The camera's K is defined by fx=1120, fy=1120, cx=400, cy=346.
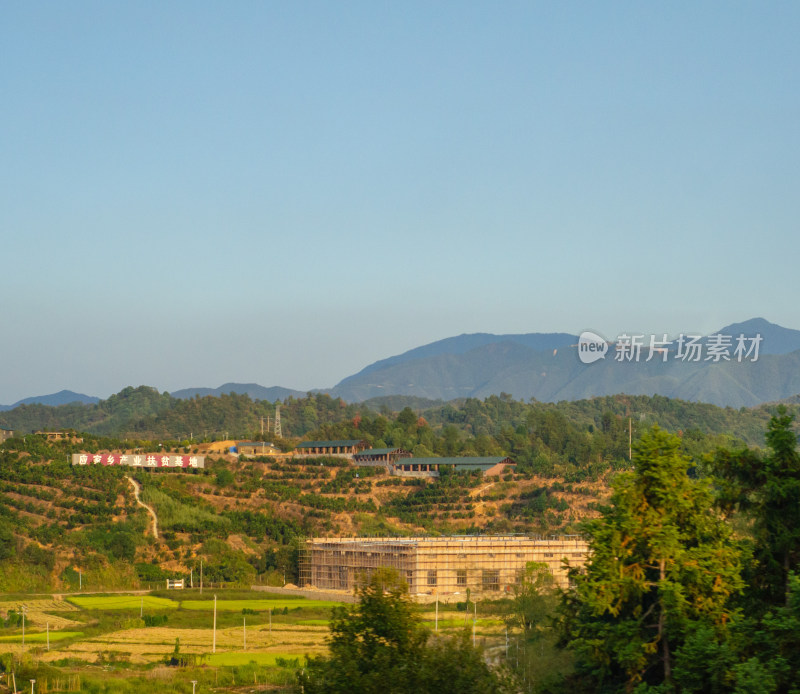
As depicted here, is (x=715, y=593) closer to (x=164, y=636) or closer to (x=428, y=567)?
(x=164, y=636)

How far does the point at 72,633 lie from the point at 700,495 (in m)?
42.4

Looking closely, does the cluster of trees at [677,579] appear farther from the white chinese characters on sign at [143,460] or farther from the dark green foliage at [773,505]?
the white chinese characters on sign at [143,460]

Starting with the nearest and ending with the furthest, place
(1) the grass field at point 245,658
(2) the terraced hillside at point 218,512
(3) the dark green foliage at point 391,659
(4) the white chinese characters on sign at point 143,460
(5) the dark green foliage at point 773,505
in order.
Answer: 1. (3) the dark green foliage at point 391,659
2. (5) the dark green foliage at point 773,505
3. (1) the grass field at point 245,658
4. (2) the terraced hillside at point 218,512
5. (4) the white chinese characters on sign at point 143,460

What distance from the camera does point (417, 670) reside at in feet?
80.0

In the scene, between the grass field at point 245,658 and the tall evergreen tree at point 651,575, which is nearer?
the tall evergreen tree at point 651,575

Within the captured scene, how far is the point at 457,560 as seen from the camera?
74312 millimetres

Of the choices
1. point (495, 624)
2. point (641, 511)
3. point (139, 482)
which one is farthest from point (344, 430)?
point (641, 511)

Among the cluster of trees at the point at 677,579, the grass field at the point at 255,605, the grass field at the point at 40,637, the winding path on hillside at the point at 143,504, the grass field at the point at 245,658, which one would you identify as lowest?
the grass field at the point at 255,605

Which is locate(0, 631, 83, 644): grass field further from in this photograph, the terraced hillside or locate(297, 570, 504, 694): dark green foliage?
locate(297, 570, 504, 694): dark green foliage

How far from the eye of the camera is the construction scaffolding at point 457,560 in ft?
240

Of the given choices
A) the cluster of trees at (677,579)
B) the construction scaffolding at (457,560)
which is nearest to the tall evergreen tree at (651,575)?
the cluster of trees at (677,579)

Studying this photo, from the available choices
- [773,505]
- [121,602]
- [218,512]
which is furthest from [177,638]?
[218,512]

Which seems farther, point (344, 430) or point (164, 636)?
point (344, 430)

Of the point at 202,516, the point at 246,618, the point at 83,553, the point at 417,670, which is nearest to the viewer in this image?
the point at 417,670
